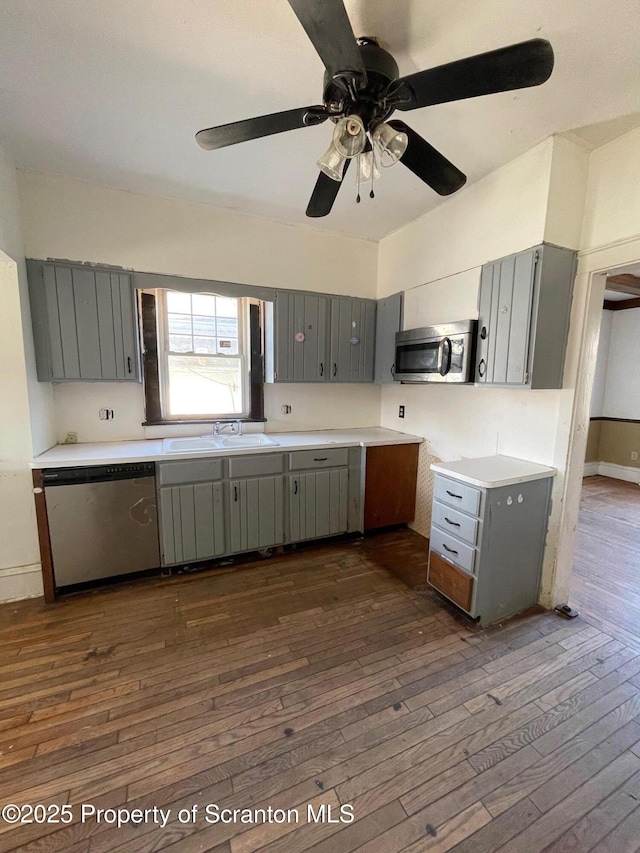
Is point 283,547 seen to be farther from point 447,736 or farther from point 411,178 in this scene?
point 411,178

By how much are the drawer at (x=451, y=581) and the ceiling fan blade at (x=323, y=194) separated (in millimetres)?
2237

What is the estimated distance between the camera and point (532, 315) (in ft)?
6.62

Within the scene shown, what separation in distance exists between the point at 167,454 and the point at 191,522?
1.77ft

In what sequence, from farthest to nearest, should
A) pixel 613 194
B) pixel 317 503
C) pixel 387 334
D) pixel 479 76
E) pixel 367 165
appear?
pixel 387 334 → pixel 317 503 → pixel 613 194 → pixel 367 165 → pixel 479 76

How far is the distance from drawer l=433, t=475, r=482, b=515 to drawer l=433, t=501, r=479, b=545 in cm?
4

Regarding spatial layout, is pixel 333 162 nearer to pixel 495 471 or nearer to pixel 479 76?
pixel 479 76

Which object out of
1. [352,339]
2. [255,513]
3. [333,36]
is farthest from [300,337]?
[333,36]

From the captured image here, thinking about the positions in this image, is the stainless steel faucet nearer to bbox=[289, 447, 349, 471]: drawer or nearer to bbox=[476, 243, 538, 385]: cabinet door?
bbox=[289, 447, 349, 471]: drawer

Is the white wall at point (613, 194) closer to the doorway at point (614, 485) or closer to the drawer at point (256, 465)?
the doorway at point (614, 485)

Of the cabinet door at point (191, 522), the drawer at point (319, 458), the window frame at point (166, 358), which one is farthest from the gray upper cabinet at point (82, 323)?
the drawer at point (319, 458)

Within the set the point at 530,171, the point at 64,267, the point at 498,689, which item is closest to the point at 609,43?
the point at 530,171

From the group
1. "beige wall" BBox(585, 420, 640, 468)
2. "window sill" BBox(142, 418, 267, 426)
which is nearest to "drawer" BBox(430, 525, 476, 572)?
"window sill" BBox(142, 418, 267, 426)

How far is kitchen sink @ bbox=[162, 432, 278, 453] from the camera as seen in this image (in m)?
2.62

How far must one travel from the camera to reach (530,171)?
2045mm
